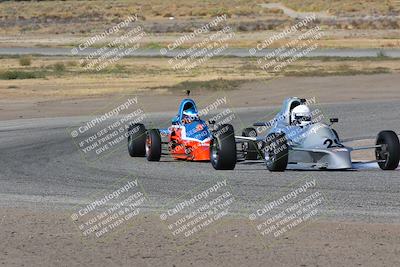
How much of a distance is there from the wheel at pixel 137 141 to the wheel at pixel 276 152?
14.2 feet

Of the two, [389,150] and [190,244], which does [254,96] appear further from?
[190,244]

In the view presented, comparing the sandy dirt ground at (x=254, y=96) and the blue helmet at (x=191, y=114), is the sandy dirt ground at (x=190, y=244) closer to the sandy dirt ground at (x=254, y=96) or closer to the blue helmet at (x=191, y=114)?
the blue helmet at (x=191, y=114)

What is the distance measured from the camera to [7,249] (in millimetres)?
12773

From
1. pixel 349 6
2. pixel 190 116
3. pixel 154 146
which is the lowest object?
pixel 349 6

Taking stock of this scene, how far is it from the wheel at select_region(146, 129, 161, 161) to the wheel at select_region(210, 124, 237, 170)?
7.17 ft

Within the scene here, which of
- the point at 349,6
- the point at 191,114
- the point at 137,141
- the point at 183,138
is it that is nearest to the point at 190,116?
the point at 191,114

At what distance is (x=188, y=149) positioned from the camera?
864 inches

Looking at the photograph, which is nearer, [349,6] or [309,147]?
[309,147]

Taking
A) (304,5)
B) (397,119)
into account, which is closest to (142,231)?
(397,119)

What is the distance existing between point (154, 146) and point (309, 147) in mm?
3798

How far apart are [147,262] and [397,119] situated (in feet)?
73.0

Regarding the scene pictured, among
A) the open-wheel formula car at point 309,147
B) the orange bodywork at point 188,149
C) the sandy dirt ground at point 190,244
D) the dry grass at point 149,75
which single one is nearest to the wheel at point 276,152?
the open-wheel formula car at point 309,147

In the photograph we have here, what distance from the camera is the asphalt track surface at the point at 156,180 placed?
52.6 feet

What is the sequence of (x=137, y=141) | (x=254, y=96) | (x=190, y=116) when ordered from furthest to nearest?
(x=254, y=96), (x=137, y=141), (x=190, y=116)
